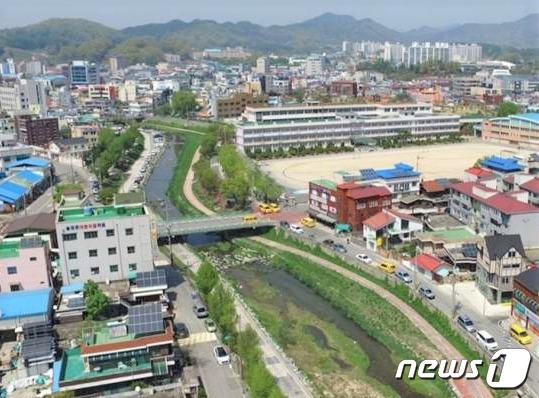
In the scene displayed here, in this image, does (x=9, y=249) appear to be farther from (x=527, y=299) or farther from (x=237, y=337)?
(x=527, y=299)

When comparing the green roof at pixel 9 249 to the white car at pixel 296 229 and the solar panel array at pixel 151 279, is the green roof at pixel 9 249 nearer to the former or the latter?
the solar panel array at pixel 151 279

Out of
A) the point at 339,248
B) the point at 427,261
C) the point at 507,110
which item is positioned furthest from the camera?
the point at 507,110

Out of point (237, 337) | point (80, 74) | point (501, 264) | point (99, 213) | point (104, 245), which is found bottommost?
point (237, 337)

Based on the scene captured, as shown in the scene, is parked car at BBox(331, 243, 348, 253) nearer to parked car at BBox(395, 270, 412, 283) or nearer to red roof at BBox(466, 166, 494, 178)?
parked car at BBox(395, 270, 412, 283)

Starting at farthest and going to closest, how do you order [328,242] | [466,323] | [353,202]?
[353,202] → [328,242] → [466,323]

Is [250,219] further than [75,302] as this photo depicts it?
Yes

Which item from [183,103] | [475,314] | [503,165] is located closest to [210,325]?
[475,314]
